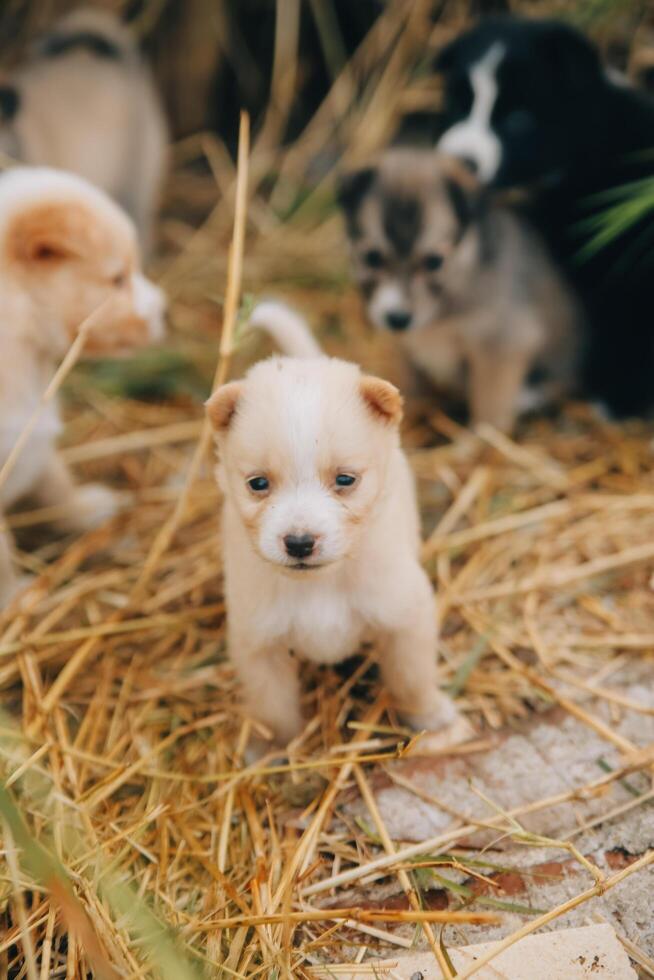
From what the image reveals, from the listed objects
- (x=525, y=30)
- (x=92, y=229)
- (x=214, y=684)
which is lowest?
(x=214, y=684)

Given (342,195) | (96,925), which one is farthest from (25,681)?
(342,195)

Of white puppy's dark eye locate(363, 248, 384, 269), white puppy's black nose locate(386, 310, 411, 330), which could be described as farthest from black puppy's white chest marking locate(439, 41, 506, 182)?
white puppy's black nose locate(386, 310, 411, 330)

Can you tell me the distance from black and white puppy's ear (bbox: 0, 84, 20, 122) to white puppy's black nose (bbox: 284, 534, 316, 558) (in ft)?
10.1

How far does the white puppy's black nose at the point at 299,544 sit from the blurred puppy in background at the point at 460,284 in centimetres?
164

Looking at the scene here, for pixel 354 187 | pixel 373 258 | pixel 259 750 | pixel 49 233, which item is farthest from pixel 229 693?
pixel 354 187

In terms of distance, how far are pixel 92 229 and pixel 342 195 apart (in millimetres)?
1066

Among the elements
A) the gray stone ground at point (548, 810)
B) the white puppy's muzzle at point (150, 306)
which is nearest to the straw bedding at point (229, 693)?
the gray stone ground at point (548, 810)

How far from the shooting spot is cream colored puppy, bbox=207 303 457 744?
6.24 feet

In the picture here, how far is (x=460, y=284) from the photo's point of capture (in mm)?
3457

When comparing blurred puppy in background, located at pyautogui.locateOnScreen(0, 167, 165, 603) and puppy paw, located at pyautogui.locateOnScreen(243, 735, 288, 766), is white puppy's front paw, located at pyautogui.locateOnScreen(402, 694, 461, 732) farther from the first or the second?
blurred puppy in background, located at pyautogui.locateOnScreen(0, 167, 165, 603)

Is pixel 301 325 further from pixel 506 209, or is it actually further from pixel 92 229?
pixel 506 209

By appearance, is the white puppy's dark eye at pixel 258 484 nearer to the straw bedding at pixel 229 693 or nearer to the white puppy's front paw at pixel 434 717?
the straw bedding at pixel 229 693

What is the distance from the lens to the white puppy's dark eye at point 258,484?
1966 mm

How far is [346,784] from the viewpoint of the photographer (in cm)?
238
